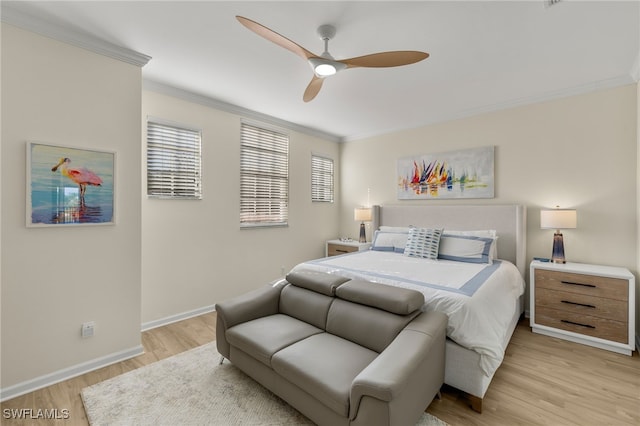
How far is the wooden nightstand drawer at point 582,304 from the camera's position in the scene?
2.63 meters

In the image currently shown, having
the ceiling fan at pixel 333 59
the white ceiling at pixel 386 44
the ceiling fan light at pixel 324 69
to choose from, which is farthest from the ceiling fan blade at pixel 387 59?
the white ceiling at pixel 386 44

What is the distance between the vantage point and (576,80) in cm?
302

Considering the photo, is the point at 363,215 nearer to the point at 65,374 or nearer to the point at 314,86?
the point at 314,86

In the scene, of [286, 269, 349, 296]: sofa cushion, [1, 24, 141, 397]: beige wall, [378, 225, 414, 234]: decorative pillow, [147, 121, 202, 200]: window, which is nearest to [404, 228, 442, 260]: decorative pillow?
[378, 225, 414, 234]: decorative pillow

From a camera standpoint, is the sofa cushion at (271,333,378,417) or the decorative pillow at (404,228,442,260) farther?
the decorative pillow at (404,228,442,260)

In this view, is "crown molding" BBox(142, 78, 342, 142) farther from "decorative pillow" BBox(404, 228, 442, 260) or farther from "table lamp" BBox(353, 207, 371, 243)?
"decorative pillow" BBox(404, 228, 442, 260)

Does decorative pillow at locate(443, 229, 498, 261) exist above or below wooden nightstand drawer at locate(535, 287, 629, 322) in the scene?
above

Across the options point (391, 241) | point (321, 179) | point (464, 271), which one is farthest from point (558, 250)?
point (321, 179)

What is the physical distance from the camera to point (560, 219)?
302cm

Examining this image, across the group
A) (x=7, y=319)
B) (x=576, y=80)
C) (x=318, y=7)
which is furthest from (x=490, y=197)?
(x=7, y=319)

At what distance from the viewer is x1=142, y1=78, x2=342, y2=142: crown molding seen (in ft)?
10.3

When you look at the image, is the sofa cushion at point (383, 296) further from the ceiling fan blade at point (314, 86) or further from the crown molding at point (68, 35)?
the crown molding at point (68, 35)

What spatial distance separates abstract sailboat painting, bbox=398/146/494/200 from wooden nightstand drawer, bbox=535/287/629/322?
4.50 feet

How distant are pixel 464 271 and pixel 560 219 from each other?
124 centimetres
